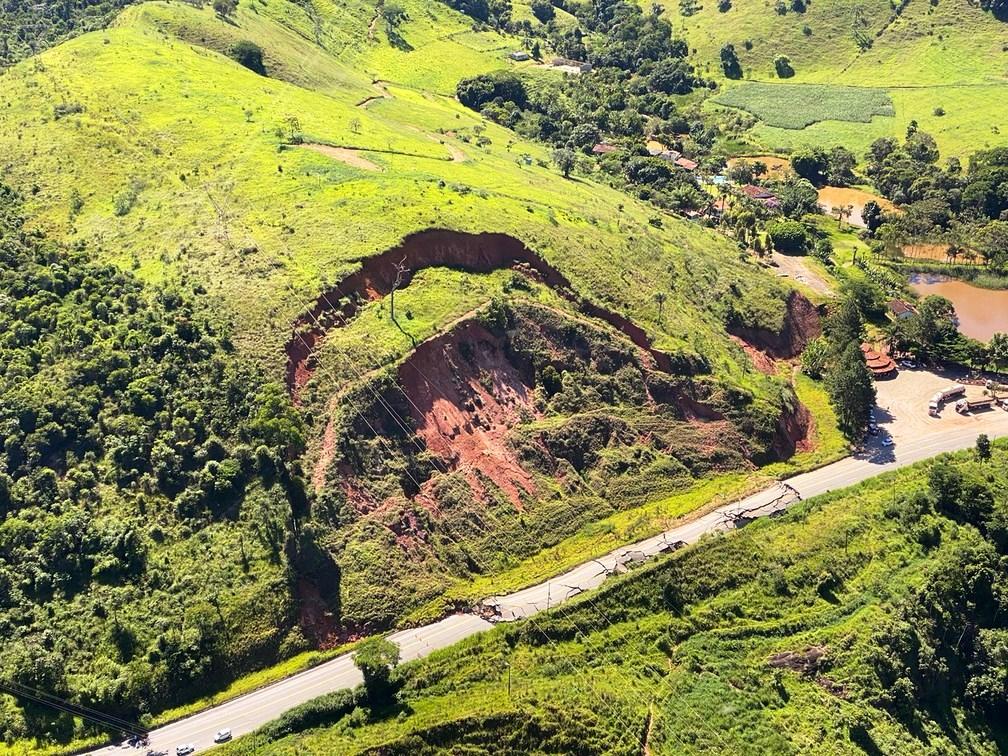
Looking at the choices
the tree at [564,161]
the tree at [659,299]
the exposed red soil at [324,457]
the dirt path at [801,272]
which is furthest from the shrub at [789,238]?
the exposed red soil at [324,457]

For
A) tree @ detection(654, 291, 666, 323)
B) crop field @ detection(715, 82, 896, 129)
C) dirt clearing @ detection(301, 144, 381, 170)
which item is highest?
dirt clearing @ detection(301, 144, 381, 170)

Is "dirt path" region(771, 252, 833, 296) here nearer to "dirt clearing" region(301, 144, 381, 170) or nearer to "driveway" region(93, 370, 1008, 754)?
"driveway" region(93, 370, 1008, 754)

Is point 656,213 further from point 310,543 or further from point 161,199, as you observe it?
point 310,543

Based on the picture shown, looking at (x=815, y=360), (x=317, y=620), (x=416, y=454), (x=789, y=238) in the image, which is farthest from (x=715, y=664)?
(x=789, y=238)

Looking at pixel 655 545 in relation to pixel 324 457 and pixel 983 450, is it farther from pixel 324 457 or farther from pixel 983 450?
pixel 983 450

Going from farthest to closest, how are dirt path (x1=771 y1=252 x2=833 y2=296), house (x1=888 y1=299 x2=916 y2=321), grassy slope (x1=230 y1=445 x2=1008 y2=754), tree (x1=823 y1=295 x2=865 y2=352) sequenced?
1. dirt path (x1=771 y1=252 x2=833 y2=296)
2. house (x1=888 y1=299 x2=916 y2=321)
3. tree (x1=823 y1=295 x2=865 y2=352)
4. grassy slope (x1=230 y1=445 x2=1008 y2=754)

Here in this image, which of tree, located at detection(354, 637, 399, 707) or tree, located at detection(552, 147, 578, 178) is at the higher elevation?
tree, located at detection(552, 147, 578, 178)

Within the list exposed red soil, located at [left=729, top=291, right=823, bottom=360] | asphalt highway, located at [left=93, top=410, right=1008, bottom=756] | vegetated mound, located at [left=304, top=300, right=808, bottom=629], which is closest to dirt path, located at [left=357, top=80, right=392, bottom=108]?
vegetated mound, located at [left=304, top=300, right=808, bottom=629]

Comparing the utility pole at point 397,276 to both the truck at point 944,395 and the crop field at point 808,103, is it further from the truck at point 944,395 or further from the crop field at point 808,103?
the crop field at point 808,103
